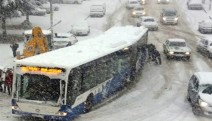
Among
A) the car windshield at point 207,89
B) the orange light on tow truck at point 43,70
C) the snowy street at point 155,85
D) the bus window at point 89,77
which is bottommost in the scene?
the snowy street at point 155,85

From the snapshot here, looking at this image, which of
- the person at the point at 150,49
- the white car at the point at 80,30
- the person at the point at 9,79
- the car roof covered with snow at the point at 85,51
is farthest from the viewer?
the white car at the point at 80,30

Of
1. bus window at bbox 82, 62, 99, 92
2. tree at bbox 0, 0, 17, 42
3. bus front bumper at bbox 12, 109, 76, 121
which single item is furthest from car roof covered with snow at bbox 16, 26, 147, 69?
tree at bbox 0, 0, 17, 42

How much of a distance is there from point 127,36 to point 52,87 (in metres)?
11.3

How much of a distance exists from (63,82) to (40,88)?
958 millimetres

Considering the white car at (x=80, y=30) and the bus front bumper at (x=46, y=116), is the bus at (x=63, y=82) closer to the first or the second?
the bus front bumper at (x=46, y=116)

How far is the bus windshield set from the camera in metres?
18.6

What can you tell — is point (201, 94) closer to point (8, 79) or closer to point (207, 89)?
point (207, 89)

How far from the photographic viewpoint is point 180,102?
2366 centimetres

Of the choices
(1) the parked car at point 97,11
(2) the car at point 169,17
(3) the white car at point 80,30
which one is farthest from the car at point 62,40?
(1) the parked car at point 97,11

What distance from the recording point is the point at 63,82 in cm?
1852

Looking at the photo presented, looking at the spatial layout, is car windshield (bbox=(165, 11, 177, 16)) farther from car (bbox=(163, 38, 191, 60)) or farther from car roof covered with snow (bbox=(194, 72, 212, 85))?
car roof covered with snow (bbox=(194, 72, 212, 85))

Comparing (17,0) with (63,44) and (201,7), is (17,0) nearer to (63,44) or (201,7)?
(63,44)

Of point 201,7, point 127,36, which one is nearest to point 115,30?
point 127,36

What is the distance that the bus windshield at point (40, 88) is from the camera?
1859cm
